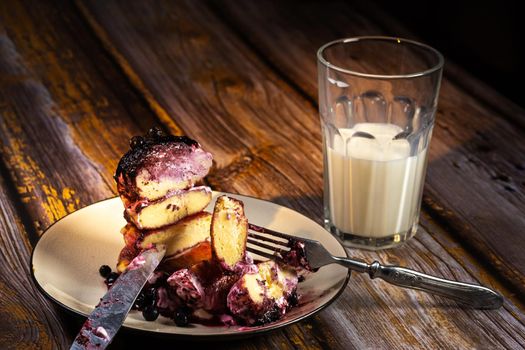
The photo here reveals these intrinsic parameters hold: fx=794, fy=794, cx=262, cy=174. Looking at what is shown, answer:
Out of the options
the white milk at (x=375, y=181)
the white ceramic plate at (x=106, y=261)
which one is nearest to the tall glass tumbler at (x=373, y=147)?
the white milk at (x=375, y=181)

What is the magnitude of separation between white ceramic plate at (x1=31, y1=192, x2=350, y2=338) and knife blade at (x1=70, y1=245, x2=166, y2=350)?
23mm

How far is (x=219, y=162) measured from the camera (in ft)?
Result: 5.59

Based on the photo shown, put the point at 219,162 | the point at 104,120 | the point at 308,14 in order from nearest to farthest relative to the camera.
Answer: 1. the point at 219,162
2. the point at 104,120
3. the point at 308,14

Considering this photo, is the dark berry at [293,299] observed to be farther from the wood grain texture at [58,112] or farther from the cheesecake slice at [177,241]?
the wood grain texture at [58,112]

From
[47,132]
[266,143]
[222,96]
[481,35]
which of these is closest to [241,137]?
[266,143]

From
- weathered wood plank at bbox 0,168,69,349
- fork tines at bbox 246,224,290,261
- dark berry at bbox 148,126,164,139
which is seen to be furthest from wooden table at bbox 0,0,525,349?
dark berry at bbox 148,126,164,139

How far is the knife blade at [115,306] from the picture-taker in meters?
1.01

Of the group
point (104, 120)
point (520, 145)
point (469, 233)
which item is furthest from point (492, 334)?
point (104, 120)

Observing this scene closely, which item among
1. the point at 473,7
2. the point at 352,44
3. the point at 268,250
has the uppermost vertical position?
the point at 352,44

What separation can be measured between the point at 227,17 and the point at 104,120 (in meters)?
0.71

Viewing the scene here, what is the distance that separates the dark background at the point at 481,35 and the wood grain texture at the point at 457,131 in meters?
0.31

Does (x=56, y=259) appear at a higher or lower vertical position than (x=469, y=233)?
higher

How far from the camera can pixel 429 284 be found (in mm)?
1190

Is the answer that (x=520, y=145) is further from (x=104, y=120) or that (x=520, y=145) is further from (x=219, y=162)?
(x=104, y=120)
